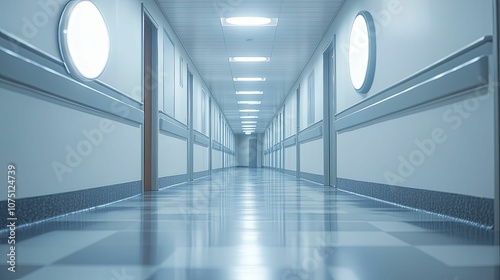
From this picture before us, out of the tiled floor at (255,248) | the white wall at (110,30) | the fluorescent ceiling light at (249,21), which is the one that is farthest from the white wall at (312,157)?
the tiled floor at (255,248)

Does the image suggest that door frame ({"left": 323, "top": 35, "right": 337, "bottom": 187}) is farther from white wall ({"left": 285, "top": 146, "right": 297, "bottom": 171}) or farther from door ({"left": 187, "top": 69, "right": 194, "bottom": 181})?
white wall ({"left": 285, "top": 146, "right": 297, "bottom": 171})

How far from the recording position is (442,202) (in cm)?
321

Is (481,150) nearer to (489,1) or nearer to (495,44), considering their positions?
(495,44)

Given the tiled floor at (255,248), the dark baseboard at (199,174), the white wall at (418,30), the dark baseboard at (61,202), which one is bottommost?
the dark baseboard at (199,174)

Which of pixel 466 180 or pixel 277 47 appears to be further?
pixel 277 47

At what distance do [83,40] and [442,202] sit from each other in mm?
3356

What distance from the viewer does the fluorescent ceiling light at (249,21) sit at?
7.24 m

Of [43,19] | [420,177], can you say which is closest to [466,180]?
[420,177]

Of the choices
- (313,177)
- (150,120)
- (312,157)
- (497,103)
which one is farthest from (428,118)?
(312,157)

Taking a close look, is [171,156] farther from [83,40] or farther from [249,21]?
[83,40]

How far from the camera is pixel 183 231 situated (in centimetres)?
265

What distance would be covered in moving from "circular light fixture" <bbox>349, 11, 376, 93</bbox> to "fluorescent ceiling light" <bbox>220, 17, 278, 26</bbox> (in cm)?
180

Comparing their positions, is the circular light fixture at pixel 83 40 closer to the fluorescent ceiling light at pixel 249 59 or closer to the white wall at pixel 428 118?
the white wall at pixel 428 118

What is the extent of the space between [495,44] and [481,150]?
68 cm
